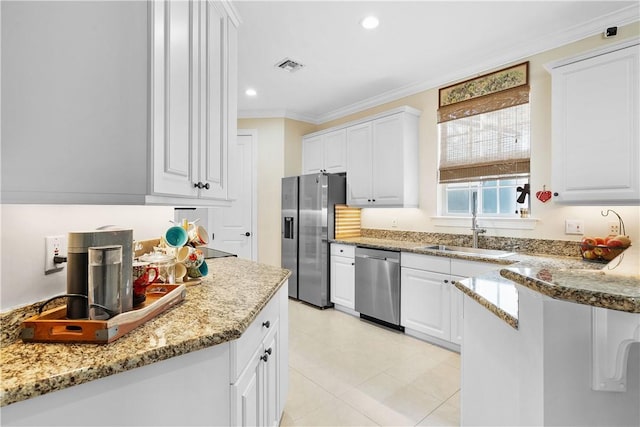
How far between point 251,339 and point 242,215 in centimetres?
356

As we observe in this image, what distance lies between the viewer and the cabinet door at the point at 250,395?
1.06 m

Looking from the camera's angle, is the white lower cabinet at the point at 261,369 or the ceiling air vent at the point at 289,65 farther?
the ceiling air vent at the point at 289,65

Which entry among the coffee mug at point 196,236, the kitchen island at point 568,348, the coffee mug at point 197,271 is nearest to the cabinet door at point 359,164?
the coffee mug at point 196,236

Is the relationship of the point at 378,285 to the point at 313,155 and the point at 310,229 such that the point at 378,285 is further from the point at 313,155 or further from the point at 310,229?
the point at 313,155

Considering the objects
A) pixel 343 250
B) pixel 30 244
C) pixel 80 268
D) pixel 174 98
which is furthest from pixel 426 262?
pixel 30 244

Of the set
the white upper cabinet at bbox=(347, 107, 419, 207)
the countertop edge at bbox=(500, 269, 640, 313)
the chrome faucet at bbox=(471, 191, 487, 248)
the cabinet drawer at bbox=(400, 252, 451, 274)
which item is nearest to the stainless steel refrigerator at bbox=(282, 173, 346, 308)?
the white upper cabinet at bbox=(347, 107, 419, 207)

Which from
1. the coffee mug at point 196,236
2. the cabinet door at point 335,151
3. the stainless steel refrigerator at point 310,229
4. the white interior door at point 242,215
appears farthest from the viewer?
the white interior door at point 242,215

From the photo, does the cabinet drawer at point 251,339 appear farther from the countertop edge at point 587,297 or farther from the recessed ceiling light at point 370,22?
the recessed ceiling light at point 370,22

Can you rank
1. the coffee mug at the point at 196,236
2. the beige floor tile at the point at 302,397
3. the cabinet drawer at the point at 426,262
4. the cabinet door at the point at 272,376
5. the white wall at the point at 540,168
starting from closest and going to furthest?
1. the cabinet door at the point at 272,376
2. the coffee mug at the point at 196,236
3. the beige floor tile at the point at 302,397
4. the white wall at the point at 540,168
5. the cabinet drawer at the point at 426,262

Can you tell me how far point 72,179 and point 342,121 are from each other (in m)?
3.98

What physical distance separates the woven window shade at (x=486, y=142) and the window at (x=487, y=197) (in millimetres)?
138

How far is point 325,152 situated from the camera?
173 inches

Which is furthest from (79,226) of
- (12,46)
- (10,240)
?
(12,46)

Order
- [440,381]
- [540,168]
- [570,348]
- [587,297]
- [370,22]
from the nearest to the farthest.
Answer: [587,297] < [570,348] < [440,381] < [370,22] < [540,168]
